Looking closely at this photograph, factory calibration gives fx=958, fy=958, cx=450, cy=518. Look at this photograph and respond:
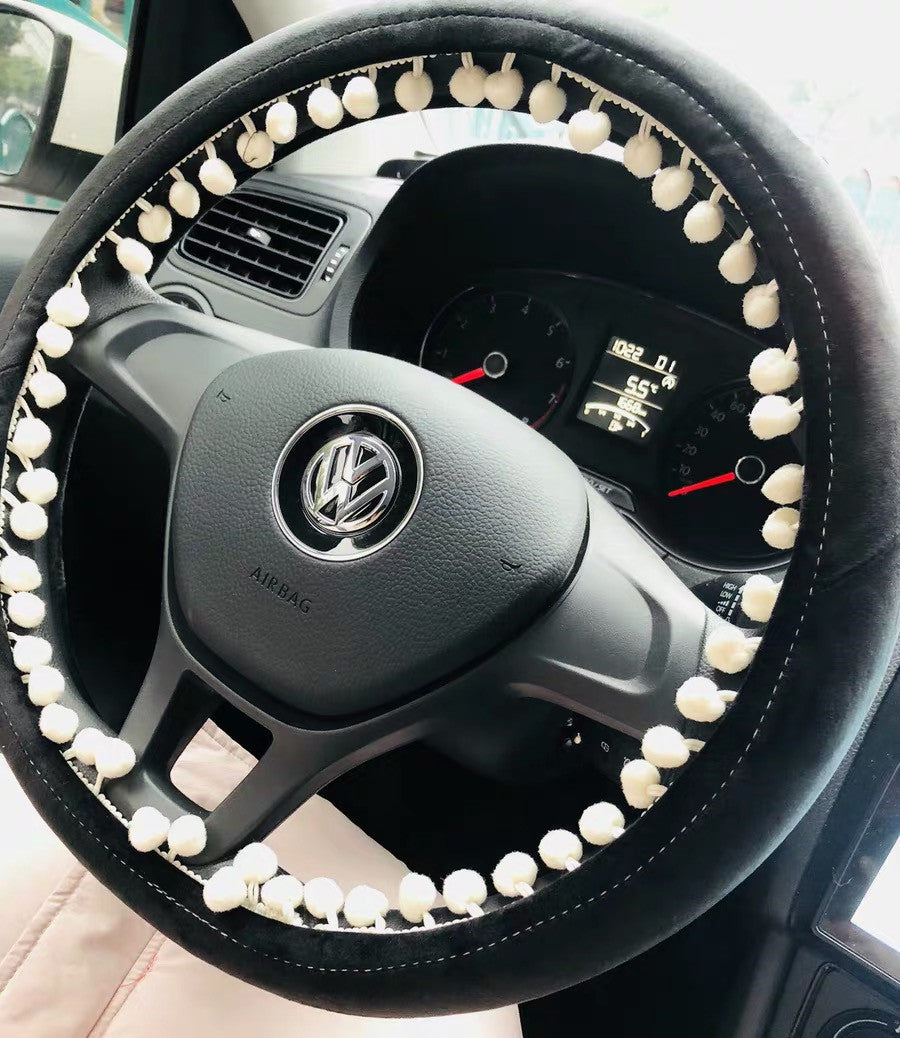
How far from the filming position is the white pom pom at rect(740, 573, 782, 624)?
48cm

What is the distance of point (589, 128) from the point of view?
0.54 meters

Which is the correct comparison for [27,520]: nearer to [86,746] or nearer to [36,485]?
[36,485]

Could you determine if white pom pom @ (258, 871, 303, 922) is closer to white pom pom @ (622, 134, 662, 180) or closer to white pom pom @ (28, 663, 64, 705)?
white pom pom @ (28, 663, 64, 705)

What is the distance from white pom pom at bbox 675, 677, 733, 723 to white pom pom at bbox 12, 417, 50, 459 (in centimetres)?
46

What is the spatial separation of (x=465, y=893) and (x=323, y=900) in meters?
0.08

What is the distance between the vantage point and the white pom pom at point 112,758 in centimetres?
58

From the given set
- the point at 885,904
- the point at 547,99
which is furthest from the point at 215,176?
the point at 885,904

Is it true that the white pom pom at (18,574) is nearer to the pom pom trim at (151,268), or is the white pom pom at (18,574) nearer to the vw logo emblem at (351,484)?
the pom pom trim at (151,268)

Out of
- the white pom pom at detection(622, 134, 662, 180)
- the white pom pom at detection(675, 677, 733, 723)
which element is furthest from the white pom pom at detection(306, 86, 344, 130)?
the white pom pom at detection(675, 677, 733, 723)

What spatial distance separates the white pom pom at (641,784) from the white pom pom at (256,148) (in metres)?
0.47

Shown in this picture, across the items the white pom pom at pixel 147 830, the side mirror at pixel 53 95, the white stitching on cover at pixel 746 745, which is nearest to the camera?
the white stitching on cover at pixel 746 745

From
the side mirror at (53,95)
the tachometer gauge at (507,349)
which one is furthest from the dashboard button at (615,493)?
the side mirror at (53,95)

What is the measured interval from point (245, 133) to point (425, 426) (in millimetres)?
240

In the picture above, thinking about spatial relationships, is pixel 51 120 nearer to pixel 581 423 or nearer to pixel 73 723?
pixel 581 423
